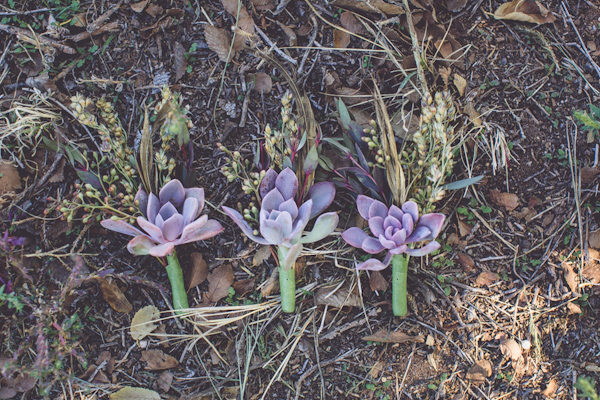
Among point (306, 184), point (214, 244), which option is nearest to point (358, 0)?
point (306, 184)

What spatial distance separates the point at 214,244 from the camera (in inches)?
85.5

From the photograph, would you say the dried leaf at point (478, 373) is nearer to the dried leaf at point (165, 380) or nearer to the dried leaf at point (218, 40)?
the dried leaf at point (165, 380)

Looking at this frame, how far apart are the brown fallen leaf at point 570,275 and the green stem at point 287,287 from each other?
128 centimetres

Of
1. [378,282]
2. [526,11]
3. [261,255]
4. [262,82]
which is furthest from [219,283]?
[526,11]

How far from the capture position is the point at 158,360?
2061mm

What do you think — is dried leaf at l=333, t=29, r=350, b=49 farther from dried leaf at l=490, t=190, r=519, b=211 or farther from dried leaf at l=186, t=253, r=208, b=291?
dried leaf at l=186, t=253, r=208, b=291

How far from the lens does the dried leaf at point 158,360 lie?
2061 mm

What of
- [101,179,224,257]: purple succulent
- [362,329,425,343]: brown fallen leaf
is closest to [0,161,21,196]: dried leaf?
[101,179,224,257]: purple succulent

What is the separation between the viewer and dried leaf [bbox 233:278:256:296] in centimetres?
213

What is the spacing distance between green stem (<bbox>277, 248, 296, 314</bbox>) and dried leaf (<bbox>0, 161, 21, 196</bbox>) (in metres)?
1.27

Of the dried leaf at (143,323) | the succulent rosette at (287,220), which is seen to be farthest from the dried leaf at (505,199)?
the dried leaf at (143,323)

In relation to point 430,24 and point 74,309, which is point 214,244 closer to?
point 74,309

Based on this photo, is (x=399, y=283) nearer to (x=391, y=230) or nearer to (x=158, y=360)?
(x=391, y=230)

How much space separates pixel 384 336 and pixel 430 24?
1.50 metres
